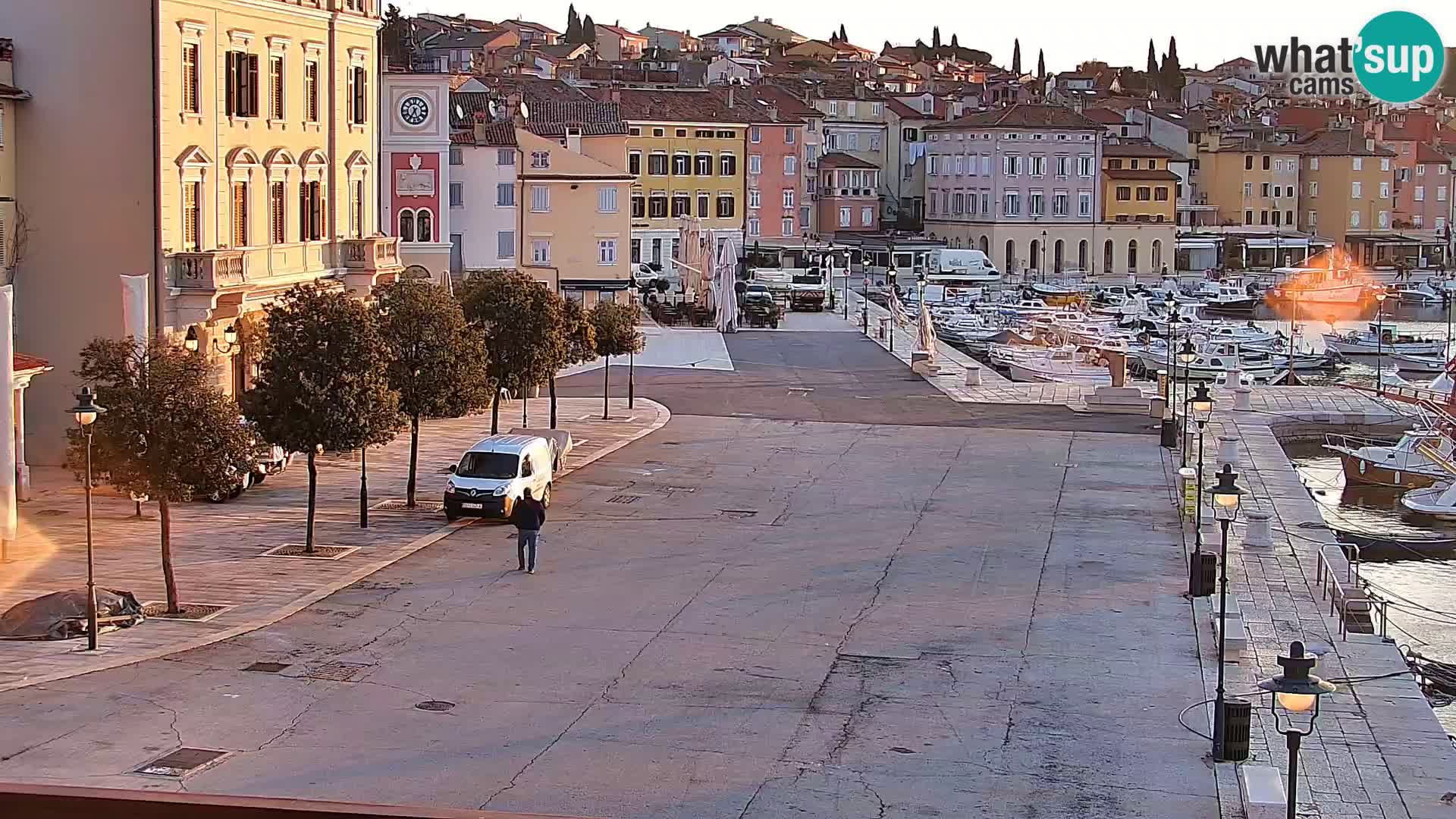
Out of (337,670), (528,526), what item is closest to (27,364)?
(528,526)

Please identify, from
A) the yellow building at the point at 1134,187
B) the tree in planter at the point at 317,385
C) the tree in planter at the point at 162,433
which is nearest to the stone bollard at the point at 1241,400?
the tree in planter at the point at 317,385

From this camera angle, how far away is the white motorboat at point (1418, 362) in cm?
6862

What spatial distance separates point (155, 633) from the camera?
19.6 metres

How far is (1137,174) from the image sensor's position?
11112 centimetres

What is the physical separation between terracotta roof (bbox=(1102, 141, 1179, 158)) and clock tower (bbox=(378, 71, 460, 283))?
6589cm

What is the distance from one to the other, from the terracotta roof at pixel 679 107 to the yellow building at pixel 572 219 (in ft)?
71.4

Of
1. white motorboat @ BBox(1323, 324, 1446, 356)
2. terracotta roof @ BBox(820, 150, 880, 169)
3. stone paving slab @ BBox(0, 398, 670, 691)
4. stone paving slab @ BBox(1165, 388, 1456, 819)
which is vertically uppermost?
terracotta roof @ BBox(820, 150, 880, 169)

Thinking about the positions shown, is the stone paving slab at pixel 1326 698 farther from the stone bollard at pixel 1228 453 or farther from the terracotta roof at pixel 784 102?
the terracotta roof at pixel 784 102

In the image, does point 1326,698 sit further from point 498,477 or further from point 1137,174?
point 1137,174

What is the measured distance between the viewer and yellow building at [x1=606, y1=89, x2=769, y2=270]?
305ft

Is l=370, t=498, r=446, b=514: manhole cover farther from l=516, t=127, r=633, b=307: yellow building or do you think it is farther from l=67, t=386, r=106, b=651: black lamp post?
l=516, t=127, r=633, b=307: yellow building

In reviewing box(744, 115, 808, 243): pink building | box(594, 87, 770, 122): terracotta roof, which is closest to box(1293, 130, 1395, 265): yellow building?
box(744, 115, 808, 243): pink building

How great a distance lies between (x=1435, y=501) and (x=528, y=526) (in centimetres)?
2061

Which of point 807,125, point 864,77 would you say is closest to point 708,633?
point 807,125
